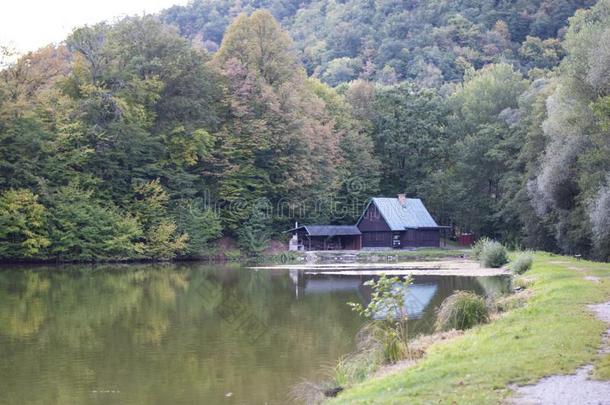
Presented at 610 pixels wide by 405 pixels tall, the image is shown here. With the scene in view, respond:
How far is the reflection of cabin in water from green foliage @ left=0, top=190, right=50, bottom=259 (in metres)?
20.4

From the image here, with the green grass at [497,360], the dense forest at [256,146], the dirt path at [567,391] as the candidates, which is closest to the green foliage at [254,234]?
the dense forest at [256,146]

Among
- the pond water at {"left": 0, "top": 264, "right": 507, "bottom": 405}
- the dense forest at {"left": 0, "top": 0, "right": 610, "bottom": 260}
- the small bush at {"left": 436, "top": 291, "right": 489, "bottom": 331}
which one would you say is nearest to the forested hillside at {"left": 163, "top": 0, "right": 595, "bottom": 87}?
the dense forest at {"left": 0, "top": 0, "right": 610, "bottom": 260}

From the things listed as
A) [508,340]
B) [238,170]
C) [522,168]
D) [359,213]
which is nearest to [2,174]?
[238,170]

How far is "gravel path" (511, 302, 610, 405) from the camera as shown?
852 cm

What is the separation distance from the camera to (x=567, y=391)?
8.95m

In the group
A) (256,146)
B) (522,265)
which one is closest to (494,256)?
(522,265)

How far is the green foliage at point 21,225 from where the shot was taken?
4578cm

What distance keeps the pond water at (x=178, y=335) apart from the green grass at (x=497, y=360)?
2.60 meters

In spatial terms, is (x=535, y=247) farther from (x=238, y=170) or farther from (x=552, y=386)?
(x=552, y=386)

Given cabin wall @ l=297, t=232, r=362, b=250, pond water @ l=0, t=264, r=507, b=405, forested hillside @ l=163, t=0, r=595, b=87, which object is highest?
forested hillside @ l=163, t=0, r=595, b=87

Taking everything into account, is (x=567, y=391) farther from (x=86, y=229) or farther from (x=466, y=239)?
(x=466, y=239)

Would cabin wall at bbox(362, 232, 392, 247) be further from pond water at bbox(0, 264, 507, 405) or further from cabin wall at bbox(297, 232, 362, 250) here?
pond water at bbox(0, 264, 507, 405)

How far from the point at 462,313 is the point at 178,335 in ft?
22.7

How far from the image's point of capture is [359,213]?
6762 centimetres
